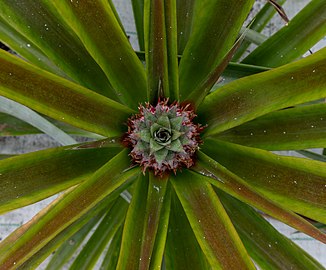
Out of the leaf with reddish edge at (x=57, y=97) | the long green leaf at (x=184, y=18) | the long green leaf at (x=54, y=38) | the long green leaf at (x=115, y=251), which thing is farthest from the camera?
the long green leaf at (x=115, y=251)

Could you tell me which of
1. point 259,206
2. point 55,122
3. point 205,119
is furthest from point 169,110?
point 55,122

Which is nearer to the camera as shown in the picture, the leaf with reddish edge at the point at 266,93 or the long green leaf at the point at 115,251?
the leaf with reddish edge at the point at 266,93

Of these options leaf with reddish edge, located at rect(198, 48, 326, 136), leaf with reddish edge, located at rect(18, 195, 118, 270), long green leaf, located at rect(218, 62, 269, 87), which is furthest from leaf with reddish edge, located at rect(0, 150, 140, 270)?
long green leaf, located at rect(218, 62, 269, 87)

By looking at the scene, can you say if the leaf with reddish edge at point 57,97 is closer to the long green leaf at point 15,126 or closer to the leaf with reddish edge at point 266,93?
the leaf with reddish edge at point 266,93

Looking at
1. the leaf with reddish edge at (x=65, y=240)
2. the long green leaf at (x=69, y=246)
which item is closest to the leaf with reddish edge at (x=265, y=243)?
the leaf with reddish edge at (x=65, y=240)

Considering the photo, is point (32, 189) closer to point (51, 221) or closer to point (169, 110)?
point (51, 221)

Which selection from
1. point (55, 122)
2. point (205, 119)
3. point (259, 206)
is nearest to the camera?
point (259, 206)
